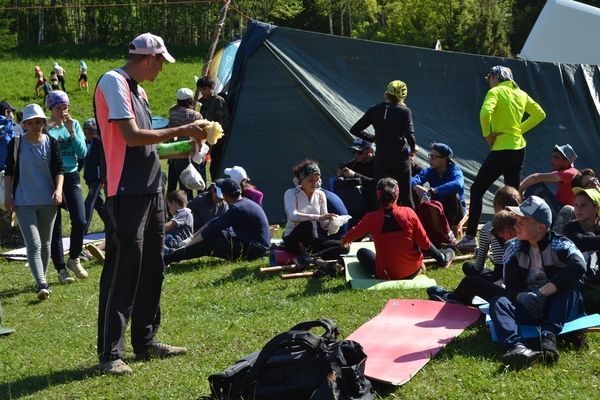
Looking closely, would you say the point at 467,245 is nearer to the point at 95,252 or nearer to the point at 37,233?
the point at 95,252

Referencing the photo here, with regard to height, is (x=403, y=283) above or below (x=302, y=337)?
below

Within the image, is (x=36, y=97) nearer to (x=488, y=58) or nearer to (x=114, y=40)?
(x=114, y=40)

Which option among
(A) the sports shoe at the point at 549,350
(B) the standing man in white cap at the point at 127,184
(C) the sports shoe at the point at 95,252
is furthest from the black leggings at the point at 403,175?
(B) the standing man in white cap at the point at 127,184

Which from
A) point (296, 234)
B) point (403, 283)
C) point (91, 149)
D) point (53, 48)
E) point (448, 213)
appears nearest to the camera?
point (403, 283)

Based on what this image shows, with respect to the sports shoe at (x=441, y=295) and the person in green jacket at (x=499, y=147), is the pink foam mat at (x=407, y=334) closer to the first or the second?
the sports shoe at (x=441, y=295)

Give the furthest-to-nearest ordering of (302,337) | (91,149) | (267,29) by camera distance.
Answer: (267,29), (91,149), (302,337)

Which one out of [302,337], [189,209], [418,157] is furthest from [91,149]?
[302,337]

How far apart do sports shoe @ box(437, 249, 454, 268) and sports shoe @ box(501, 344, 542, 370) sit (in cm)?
303

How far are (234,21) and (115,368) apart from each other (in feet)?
159

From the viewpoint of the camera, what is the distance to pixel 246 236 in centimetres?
884

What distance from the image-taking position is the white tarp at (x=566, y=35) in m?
16.2

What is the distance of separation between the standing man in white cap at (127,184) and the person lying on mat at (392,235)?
2.55 meters

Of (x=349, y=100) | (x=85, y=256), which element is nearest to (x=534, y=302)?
(x=85, y=256)

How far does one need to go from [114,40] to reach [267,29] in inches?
1555
